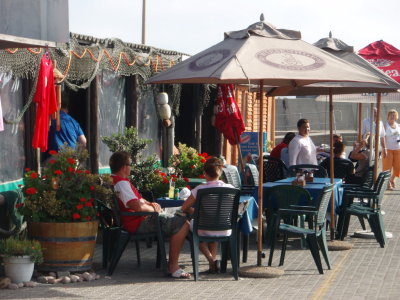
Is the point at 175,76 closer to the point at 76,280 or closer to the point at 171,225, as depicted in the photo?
the point at 171,225

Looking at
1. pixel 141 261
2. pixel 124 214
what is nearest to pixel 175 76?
pixel 124 214

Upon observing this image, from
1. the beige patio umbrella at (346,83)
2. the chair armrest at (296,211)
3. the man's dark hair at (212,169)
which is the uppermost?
the beige patio umbrella at (346,83)

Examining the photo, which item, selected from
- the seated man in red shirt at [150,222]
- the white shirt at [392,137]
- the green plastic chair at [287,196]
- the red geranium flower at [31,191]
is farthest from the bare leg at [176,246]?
the white shirt at [392,137]

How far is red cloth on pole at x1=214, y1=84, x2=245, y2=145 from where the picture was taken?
16109 mm

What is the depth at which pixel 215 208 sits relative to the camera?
358 inches

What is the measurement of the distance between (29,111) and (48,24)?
2.87 metres

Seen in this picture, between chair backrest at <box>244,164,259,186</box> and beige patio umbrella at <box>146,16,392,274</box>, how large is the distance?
10.7 feet

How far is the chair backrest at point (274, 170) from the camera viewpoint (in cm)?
1407

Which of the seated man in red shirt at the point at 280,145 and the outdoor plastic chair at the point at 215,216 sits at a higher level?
the seated man in red shirt at the point at 280,145

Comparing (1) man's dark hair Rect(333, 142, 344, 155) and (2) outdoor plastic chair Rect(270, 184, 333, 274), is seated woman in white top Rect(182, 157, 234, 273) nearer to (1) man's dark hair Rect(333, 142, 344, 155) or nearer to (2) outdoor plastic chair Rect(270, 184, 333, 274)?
(2) outdoor plastic chair Rect(270, 184, 333, 274)

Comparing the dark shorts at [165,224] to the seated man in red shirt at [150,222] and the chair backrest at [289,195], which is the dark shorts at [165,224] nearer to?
the seated man in red shirt at [150,222]

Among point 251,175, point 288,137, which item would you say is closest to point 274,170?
point 288,137

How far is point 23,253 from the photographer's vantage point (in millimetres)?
8586

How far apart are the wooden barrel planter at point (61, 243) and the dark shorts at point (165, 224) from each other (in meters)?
0.61
